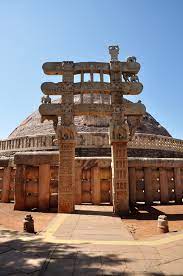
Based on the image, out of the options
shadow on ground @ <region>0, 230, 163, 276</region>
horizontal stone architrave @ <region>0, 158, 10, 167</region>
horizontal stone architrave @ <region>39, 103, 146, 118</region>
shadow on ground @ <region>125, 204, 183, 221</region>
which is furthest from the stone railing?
shadow on ground @ <region>0, 230, 163, 276</region>

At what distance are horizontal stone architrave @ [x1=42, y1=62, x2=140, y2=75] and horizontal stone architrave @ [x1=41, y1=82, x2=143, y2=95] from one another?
537 mm

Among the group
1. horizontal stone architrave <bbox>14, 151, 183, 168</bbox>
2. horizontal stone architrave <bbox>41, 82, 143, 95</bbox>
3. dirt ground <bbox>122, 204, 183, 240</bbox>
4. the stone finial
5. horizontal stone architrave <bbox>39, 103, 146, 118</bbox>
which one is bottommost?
dirt ground <bbox>122, 204, 183, 240</bbox>

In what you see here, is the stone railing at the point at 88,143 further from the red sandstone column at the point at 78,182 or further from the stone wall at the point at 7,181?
the red sandstone column at the point at 78,182

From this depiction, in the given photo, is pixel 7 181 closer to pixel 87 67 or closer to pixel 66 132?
pixel 66 132

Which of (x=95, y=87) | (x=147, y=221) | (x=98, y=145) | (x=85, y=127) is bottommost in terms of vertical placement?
(x=147, y=221)

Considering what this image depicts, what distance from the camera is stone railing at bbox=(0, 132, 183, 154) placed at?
15078 millimetres

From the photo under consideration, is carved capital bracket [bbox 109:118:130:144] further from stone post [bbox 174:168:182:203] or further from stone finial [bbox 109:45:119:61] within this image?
stone post [bbox 174:168:182:203]

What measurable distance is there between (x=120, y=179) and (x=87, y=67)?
15.4 feet

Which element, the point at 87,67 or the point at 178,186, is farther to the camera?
the point at 178,186

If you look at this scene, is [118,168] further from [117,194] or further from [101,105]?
[101,105]

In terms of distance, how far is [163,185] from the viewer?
36.9 feet

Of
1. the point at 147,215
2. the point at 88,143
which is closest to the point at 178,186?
the point at 147,215

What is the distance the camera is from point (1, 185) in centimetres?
1227

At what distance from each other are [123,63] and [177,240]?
7165 mm
